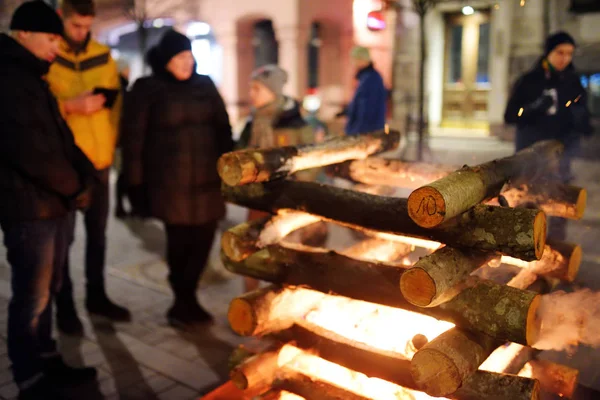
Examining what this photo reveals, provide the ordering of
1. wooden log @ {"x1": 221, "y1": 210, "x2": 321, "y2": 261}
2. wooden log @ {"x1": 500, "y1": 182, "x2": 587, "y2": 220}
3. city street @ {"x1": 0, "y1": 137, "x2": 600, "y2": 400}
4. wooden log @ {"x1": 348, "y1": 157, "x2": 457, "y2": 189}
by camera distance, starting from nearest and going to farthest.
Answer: wooden log @ {"x1": 221, "y1": 210, "x2": 321, "y2": 261}
wooden log @ {"x1": 500, "y1": 182, "x2": 587, "y2": 220}
wooden log @ {"x1": 348, "y1": 157, "x2": 457, "y2": 189}
city street @ {"x1": 0, "y1": 137, "x2": 600, "y2": 400}

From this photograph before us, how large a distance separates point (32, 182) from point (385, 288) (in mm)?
1972

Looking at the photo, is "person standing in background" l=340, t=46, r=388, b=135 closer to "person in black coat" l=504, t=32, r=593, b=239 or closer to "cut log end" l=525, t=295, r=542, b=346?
"person in black coat" l=504, t=32, r=593, b=239

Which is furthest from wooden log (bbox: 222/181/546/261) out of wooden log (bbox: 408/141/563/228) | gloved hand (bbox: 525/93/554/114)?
gloved hand (bbox: 525/93/554/114)

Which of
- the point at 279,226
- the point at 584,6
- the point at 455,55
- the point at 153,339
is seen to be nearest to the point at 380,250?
the point at 279,226

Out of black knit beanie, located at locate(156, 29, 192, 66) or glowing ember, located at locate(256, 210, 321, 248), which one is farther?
black knit beanie, located at locate(156, 29, 192, 66)

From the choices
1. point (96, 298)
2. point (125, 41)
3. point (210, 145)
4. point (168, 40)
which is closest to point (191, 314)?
point (96, 298)

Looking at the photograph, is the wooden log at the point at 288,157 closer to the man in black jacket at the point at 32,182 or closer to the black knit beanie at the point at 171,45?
the man in black jacket at the point at 32,182

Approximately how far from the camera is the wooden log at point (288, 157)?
2.85 metres

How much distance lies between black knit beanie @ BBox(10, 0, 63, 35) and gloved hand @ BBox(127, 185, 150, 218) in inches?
54.0

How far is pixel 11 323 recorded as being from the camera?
3.36 metres

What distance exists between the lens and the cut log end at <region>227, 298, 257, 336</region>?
9.48 ft

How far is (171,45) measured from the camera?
4.14m

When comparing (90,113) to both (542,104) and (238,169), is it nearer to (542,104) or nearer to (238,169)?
(238,169)

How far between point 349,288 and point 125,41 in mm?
20321
